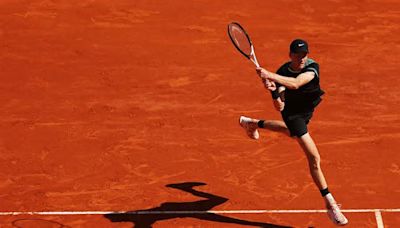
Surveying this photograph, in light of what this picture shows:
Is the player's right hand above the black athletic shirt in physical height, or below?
above

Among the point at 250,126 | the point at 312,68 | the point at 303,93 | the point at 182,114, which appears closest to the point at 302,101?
the point at 303,93

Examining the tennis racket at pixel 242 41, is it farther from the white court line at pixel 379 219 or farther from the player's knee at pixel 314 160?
the white court line at pixel 379 219

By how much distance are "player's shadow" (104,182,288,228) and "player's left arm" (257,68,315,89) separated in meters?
2.09

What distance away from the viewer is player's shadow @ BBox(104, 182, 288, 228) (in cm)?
1189

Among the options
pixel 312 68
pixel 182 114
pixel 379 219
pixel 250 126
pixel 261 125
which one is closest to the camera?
pixel 312 68

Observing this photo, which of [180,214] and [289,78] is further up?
[289,78]

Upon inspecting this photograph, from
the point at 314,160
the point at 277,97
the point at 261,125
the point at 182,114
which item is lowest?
the point at 314,160

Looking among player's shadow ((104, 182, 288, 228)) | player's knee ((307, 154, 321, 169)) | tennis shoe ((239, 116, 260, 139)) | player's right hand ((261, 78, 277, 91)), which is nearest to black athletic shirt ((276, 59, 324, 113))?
player's knee ((307, 154, 321, 169))

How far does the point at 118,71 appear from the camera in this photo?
56.4 ft

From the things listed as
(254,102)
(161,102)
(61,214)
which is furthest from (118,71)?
(61,214)

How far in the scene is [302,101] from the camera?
1151 centimetres

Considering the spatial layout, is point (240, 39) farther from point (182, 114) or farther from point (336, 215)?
point (182, 114)

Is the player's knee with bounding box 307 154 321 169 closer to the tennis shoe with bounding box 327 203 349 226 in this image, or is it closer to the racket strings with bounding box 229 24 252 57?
the tennis shoe with bounding box 327 203 349 226

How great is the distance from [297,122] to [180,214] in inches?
84.6
